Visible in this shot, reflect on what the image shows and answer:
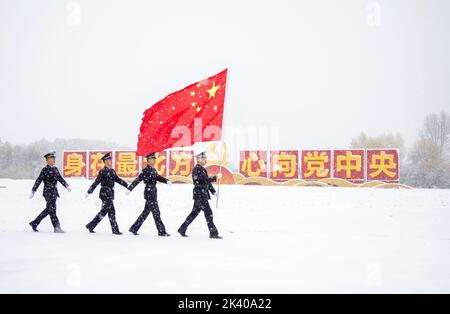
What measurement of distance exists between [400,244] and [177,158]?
2057 centimetres

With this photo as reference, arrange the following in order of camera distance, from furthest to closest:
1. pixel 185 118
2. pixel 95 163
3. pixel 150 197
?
pixel 95 163
pixel 185 118
pixel 150 197

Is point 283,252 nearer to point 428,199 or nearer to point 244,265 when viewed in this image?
point 244,265

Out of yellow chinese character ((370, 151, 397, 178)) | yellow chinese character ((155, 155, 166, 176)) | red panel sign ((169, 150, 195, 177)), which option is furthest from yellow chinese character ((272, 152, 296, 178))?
yellow chinese character ((155, 155, 166, 176))

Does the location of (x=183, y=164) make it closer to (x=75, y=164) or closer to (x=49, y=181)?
(x=75, y=164)

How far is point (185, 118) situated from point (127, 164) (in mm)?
20266

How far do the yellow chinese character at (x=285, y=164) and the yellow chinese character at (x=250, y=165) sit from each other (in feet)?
2.66

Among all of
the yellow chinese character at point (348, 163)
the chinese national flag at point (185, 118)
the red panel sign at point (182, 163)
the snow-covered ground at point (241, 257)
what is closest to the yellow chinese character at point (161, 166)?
the red panel sign at point (182, 163)

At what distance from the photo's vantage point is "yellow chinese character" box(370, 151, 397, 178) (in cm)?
2523

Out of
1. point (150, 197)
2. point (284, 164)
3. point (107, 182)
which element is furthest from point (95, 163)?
point (150, 197)

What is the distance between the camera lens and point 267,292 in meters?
3.98

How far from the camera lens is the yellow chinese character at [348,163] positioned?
25422 mm

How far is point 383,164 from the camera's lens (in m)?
25.3

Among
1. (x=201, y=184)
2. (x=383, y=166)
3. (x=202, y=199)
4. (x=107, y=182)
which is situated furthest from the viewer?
(x=383, y=166)
